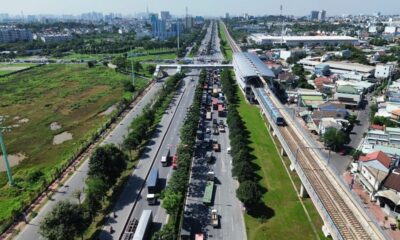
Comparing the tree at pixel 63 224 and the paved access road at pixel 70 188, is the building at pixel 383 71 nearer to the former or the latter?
the paved access road at pixel 70 188

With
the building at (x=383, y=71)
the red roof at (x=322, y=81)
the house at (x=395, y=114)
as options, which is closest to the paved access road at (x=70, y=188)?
the red roof at (x=322, y=81)

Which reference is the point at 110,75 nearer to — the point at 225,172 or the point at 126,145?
the point at 126,145

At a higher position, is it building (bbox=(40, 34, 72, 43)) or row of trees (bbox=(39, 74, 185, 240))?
building (bbox=(40, 34, 72, 43))

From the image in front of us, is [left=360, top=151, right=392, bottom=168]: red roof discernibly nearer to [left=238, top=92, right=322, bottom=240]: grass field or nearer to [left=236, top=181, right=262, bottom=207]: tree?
[left=238, top=92, right=322, bottom=240]: grass field

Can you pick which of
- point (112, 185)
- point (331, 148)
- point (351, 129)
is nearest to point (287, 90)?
point (351, 129)

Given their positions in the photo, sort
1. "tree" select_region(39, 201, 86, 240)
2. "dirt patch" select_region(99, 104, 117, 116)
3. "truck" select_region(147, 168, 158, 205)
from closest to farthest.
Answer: "tree" select_region(39, 201, 86, 240)
"truck" select_region(147, 168, 158, 205)
"dirt patch" select_region(99, 104, 117, 116)

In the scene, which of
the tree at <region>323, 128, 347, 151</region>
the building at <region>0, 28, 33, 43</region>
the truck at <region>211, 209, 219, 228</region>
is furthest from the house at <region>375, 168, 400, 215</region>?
the building at <region>0, 28, 33, 43</region>
